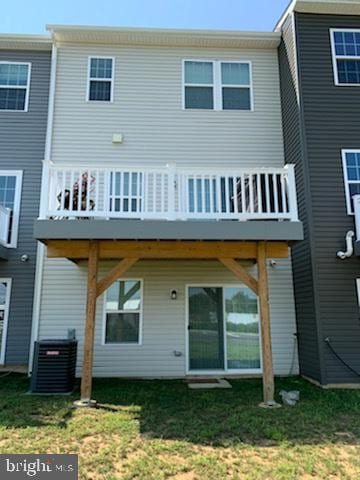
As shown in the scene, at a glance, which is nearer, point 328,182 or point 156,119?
point 328,182

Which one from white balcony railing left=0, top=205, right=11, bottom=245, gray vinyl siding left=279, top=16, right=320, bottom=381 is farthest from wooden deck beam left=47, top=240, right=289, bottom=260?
white balcony railing left=0, top=205, right=11, bottom=245

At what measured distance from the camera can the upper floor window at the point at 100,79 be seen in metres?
8.71

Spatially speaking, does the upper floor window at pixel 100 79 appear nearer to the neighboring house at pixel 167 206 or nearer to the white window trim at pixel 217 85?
the neighboring house at pixel 167 206

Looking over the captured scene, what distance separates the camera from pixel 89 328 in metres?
5.48

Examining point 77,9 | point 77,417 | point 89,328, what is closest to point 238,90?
point 77,9

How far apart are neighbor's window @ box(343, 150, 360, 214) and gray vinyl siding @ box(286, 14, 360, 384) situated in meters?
0.12

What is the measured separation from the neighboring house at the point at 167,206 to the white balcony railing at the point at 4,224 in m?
0.98

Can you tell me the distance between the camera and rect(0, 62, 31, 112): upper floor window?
865 centimetres


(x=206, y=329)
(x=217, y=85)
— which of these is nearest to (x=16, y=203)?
(x=206, y=329)

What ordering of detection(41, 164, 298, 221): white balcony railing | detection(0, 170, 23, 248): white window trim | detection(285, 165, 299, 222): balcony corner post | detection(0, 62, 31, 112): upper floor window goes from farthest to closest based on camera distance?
1. detection(0, 62, 31, 112): upper floor window
2. detection(0, 170, 23, 248): white window trim
3. detection(285, 165, 299, 222): balcony corner post
4. detection(41, 164, 298, 221): white balcony railing

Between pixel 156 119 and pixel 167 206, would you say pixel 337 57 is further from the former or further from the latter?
pixel 167 206

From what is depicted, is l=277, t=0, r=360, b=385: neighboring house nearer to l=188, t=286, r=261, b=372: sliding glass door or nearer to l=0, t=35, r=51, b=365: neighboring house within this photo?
l=188, t=286, r=261, b=372: sliding glass door

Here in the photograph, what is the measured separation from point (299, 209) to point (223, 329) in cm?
311

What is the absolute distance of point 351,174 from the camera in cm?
754
